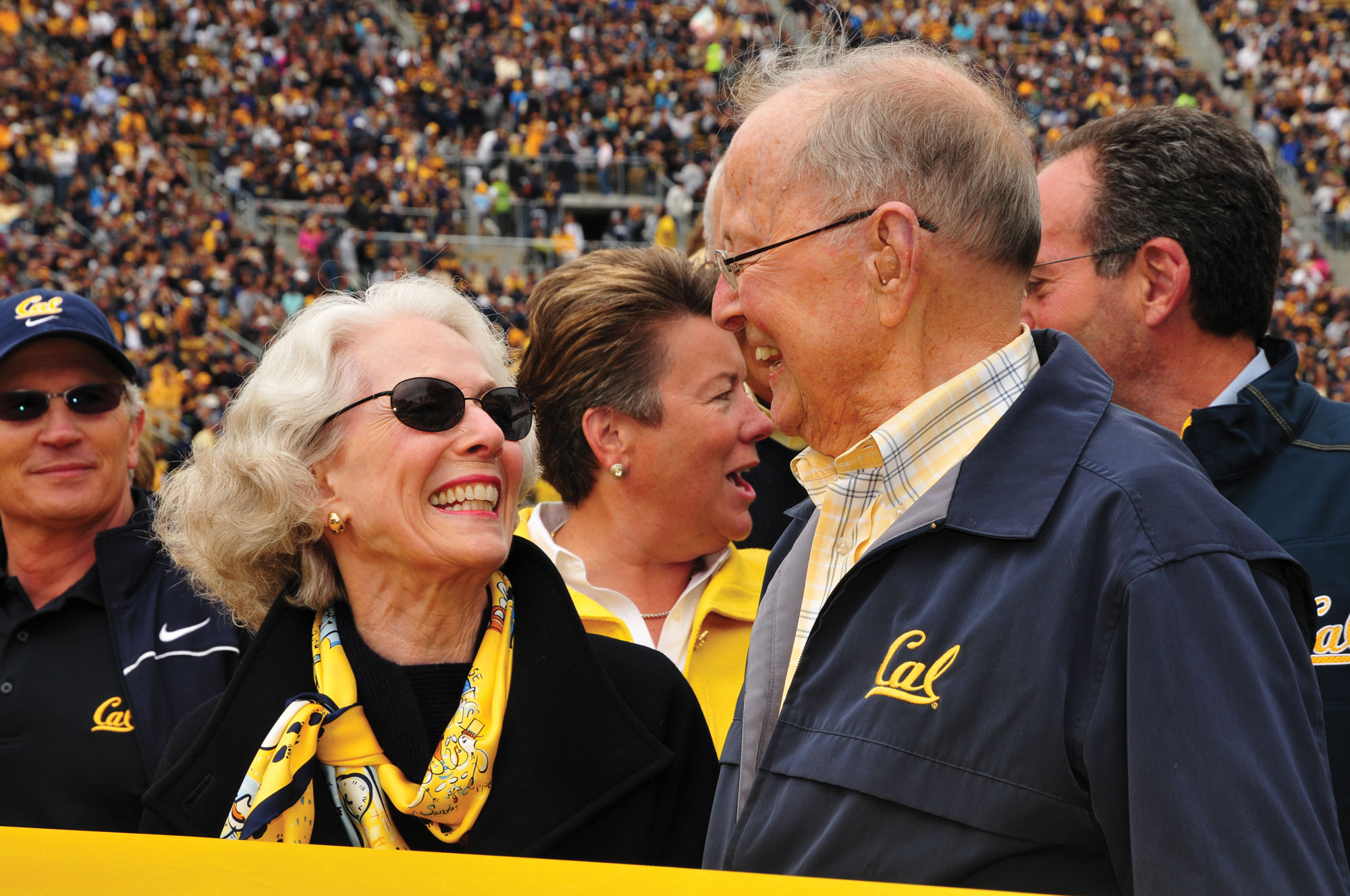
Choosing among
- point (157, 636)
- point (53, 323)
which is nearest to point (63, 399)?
point (53, 323)

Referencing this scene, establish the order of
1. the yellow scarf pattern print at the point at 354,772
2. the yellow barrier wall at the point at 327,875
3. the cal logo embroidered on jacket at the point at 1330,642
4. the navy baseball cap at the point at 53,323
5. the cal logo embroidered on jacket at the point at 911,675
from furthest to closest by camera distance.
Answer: the navy baseball cap at the point at 53,323, the cal logo embroidered on jacket at the point at 1330,642, the yellow scarf pattern print at the point at 354,772, the cal logo embroidered on jacket at the point at 911,675, the yellow barrier wall at the point at 327,875

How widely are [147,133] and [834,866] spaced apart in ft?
74.8

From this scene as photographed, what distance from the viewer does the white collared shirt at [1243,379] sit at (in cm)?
248

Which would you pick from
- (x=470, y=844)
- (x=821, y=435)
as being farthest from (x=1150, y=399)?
(x=470, y=844)

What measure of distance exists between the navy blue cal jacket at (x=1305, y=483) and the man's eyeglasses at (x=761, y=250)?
98cm

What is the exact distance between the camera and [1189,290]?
2.48 m

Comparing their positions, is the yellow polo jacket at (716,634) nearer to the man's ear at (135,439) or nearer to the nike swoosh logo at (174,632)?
the nike swoosh logo at (174,632)

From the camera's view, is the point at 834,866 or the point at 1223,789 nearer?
the point at 1223,789

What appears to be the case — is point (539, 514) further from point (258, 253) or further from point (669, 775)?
point (258, 253)

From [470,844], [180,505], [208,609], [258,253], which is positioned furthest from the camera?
[258,253]

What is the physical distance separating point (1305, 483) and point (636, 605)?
1.39 metres

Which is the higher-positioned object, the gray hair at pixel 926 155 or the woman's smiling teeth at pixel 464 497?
the gray hair at pixel 926 155

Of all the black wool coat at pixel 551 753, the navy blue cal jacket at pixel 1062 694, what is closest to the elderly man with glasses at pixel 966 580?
the navy blue cal jacket at pixel 1062 694

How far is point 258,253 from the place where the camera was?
1844 cm
